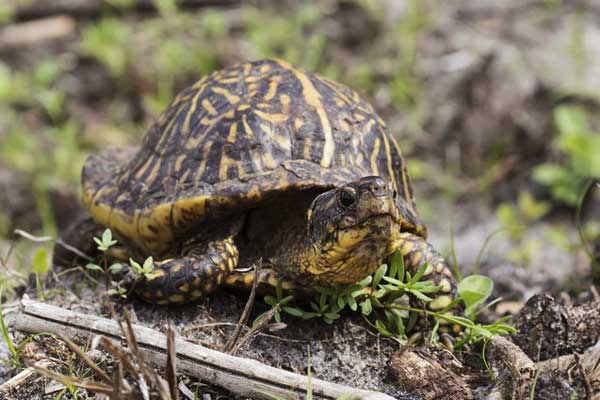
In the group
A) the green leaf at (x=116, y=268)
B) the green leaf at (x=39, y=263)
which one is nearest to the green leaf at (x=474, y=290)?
the green leaf at (x=116, y=268)

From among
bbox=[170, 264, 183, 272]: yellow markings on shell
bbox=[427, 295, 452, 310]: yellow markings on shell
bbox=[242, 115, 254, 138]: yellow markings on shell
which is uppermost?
bbox=[242, 115, 254, 138]: yellow markings on shell

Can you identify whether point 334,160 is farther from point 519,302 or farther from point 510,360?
point 519,302

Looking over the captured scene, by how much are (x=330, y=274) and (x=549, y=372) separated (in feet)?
2.85

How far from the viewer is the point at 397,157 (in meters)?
3.55

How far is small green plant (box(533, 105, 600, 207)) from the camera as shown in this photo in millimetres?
6445

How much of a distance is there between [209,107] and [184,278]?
35.4 inches

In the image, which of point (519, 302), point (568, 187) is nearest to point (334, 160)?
point (519, 302)

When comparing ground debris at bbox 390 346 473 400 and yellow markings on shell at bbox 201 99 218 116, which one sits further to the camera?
yellow markings on shell at bbox 201 99 218 116

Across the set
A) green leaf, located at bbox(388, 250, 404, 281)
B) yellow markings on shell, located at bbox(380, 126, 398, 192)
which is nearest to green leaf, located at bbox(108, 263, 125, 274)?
green leaf, located at bbox(388, 250, 404, 281)

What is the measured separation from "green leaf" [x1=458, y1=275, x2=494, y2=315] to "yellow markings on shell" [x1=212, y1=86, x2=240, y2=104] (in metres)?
1.29

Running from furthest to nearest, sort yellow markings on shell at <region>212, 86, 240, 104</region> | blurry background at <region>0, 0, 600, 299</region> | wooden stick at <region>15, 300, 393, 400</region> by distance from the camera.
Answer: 1. blurry background at <region>0, 0, 600, 299</region>
2. yellow markings on shell at <region>212, 86, 240, 104</region>
3. wooden stick at <region>15, 300, 393, 400</region>

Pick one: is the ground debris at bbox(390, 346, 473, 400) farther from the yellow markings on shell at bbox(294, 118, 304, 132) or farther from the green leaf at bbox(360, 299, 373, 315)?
the yellow markings on shell at bbox(294, 118, 304, 132)

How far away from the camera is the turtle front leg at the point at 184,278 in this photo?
3031 mm

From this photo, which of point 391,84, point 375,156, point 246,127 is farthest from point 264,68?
point 391,84
